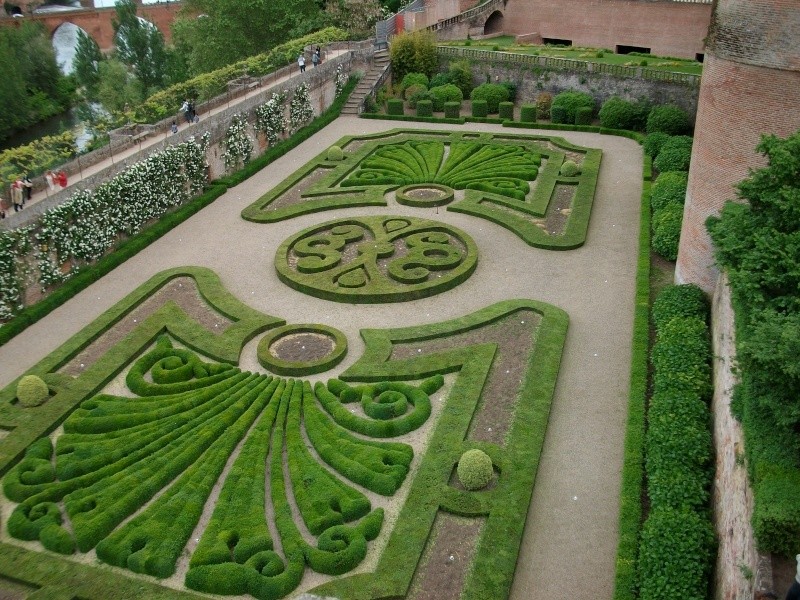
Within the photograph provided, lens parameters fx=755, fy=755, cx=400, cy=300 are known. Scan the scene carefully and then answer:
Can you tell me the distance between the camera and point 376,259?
2442cm

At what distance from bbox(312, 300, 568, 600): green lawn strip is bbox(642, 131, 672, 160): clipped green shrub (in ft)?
48.6

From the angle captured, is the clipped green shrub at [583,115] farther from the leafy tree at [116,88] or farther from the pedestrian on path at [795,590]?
the pedestrian on path at [795,590]

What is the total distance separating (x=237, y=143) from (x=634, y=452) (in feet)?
75.1

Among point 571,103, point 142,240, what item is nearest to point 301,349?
point 142,240

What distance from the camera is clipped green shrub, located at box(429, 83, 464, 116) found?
134 feet

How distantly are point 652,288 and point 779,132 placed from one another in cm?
607

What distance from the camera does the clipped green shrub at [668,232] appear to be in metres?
23.4

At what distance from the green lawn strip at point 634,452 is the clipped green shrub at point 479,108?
730 inches

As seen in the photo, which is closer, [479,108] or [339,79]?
[479,108]

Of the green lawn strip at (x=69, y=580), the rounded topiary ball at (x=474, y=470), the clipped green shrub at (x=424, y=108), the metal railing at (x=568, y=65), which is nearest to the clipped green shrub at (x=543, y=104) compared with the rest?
the metal railing at (x=568, y=65)

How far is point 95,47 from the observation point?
197 feet

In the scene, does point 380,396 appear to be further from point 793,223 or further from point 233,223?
point 233,223

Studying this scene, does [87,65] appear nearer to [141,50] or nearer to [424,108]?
[141,50]

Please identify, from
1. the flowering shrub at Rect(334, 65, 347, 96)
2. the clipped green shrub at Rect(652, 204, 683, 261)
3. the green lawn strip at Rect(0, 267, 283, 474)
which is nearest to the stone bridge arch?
the flowering shrub at Rect(334, 65, 347, 96)
